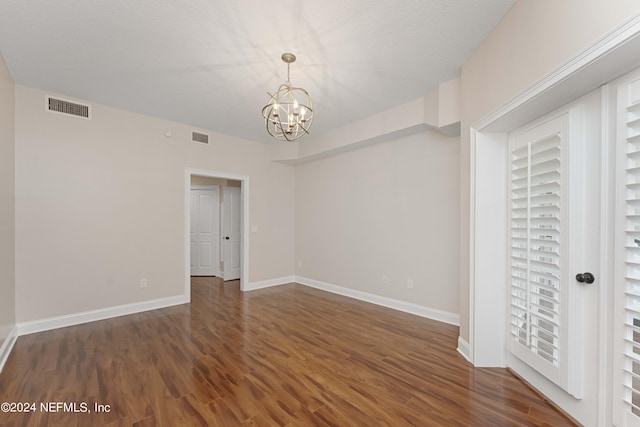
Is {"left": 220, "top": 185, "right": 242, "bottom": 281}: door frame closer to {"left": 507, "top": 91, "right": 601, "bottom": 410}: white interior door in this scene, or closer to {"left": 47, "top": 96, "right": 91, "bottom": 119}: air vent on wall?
{"left": 47, "top": 96, "right": 91, "bottom": 119}: air vent on wall

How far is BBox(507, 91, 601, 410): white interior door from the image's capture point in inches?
65.0

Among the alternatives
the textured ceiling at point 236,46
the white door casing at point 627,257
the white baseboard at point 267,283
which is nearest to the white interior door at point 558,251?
the white door casing at point 627,257

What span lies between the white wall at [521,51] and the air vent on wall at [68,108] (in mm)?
4664

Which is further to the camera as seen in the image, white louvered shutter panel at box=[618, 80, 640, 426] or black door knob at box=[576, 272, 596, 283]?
black door knob at box=[576, 272, 596, 283]

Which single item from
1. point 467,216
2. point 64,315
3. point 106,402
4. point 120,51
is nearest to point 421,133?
point 467,216

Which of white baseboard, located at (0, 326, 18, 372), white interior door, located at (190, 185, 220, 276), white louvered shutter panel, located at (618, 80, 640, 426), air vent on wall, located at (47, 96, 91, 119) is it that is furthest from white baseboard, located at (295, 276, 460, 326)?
air vent on wall, located at (47, 96, 91, 119)

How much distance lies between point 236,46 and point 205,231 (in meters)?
5.06

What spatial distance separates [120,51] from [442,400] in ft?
13.2

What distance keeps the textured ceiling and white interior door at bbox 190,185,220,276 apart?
10.6 ft

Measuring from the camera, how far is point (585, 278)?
64.7 inches

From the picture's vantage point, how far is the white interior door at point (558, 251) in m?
1.65

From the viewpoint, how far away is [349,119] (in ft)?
13.5

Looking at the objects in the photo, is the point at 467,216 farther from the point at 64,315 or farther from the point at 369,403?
the point at 64,315

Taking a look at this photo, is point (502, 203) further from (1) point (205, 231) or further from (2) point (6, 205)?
(1) point (205, 231)
